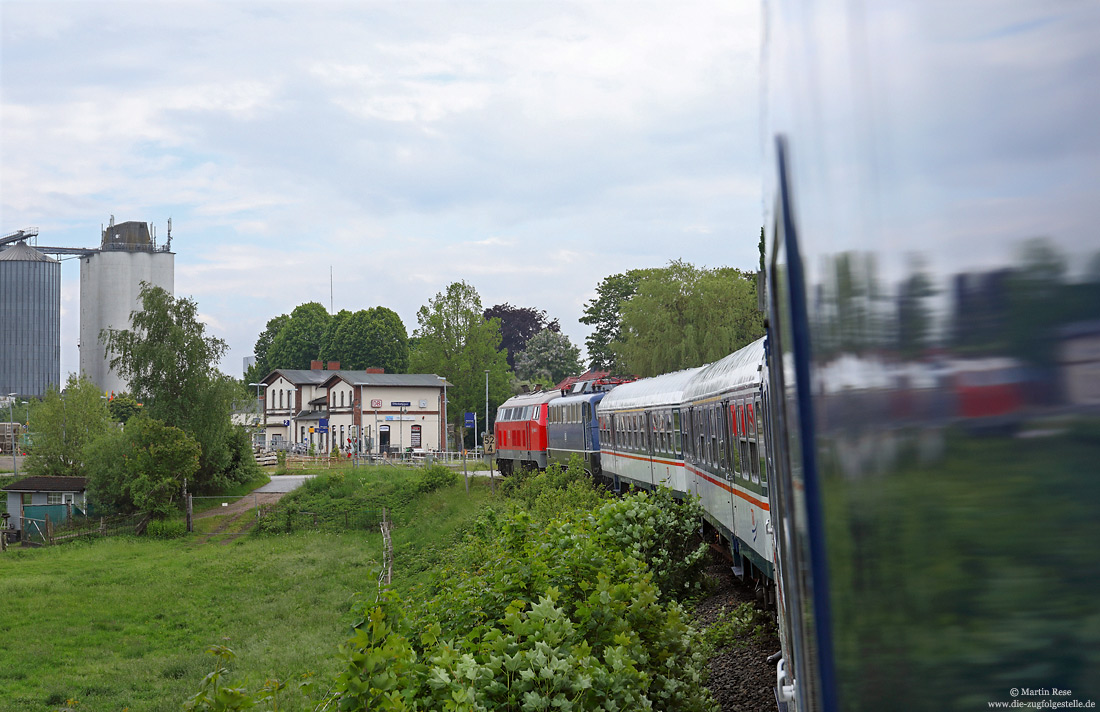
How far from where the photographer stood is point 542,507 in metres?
20.1

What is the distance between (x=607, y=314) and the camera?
89375 millimetres

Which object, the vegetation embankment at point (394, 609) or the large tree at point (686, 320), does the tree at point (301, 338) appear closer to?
the vegetation embankment at point (394, 609)

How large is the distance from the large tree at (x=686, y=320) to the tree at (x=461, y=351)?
2682cm

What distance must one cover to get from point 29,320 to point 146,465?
338 ft

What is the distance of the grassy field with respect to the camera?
20.4 m

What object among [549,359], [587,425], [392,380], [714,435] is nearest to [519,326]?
[549,359]

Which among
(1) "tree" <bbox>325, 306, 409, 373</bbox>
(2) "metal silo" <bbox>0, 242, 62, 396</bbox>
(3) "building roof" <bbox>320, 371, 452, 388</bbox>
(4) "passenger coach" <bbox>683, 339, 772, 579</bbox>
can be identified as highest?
(2) "metal silo" <bbox>0, 242, 62, 396</bbox>

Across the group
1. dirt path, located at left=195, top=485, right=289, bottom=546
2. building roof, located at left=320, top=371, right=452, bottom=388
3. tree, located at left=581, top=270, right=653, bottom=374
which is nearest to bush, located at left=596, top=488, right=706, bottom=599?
dirt path, located at left=195, top=485, right=289, bottom=546

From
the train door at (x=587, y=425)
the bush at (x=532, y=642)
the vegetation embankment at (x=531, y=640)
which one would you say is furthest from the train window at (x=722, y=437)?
the train door at (x=587, y=425)

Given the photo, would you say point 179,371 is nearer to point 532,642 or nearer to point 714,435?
point 714,435

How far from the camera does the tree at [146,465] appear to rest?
4289 centimetres

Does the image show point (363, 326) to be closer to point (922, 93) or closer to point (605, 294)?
point (605, 294)

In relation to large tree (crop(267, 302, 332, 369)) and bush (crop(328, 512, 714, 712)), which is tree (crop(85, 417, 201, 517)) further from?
large tree (crop(267, 302, 332, 369))

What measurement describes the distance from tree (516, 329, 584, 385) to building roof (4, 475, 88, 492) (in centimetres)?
4846
